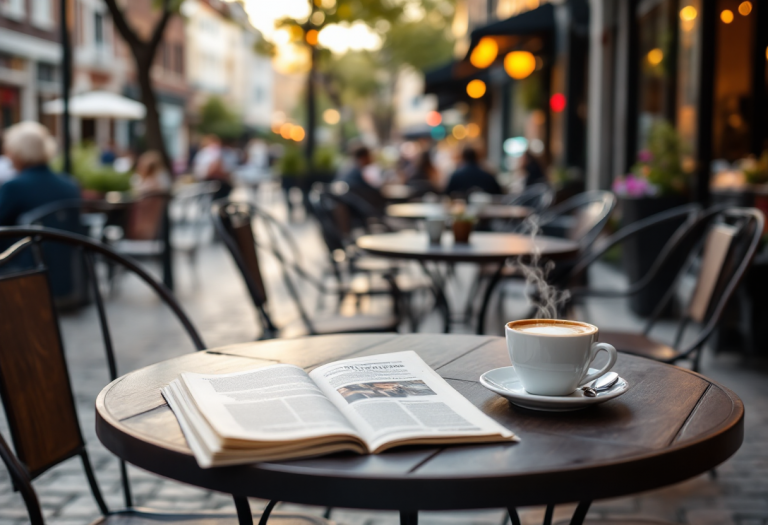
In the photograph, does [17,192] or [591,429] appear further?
[17,192]

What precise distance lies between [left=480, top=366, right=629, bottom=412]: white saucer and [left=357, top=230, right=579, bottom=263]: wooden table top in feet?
7.42

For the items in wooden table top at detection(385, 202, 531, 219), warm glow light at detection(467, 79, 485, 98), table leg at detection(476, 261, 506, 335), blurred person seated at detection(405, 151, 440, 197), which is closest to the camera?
table leg at detection(476, 261, 506, 335)

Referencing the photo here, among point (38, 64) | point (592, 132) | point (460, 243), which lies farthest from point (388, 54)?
point (460, 243)

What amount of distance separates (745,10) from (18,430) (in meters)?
7.84

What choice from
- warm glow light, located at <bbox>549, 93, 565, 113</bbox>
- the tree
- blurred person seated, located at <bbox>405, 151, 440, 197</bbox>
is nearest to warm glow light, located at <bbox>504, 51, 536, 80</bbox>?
warm glow light, located at <bbox>549, 93, 565, 113</bbox>

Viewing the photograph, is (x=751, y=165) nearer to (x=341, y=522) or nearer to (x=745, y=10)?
(x=745, y=10)

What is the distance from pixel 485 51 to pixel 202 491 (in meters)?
9.90

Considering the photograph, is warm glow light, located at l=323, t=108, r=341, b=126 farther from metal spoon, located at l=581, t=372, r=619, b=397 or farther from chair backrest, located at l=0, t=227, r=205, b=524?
metal spoon, located at l=581, t=372, r=619, b=397

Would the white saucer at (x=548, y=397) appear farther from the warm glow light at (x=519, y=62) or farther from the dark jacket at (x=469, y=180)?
the warm glow light at (x=519, y=62)

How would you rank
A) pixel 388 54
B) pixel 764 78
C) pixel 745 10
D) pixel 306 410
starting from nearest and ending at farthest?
pixel 306 410, pixel 745 10, pixel 764 78, pixel 388 54

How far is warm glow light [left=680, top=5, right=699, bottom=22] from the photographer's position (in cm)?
762

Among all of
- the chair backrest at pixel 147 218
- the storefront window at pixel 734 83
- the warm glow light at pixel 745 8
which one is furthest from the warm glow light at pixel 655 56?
the chair backrest at pixel 147 218

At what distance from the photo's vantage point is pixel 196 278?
8.77 metres

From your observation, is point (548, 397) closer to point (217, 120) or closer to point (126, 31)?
point (126, 31)
